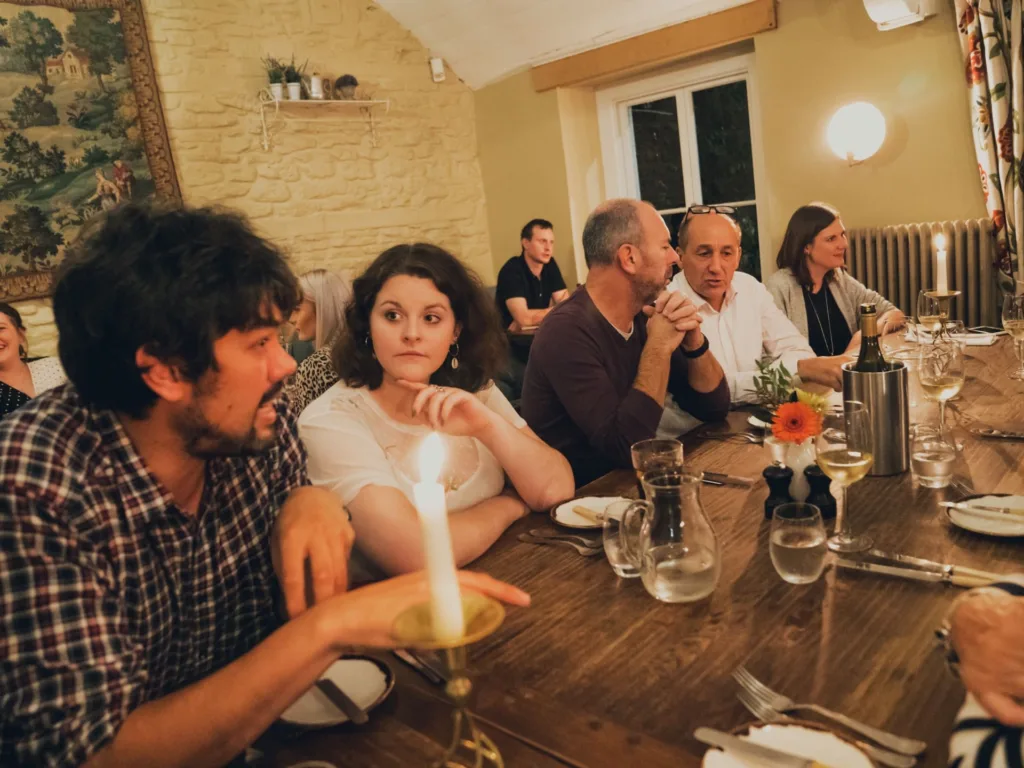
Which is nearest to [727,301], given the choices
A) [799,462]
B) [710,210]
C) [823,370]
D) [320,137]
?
[710,210]

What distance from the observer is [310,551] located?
3.71ft

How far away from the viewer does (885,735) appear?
81 centimetres

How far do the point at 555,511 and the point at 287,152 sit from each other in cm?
454

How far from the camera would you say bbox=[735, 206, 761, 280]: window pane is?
17.7ft

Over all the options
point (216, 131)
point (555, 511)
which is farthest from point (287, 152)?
point (555, 511)

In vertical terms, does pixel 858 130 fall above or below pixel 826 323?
above

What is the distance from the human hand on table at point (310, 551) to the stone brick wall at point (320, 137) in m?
3.45

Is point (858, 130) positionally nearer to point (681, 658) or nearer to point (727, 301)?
point (727, 301)

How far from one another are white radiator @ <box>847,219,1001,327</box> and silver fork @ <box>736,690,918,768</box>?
13.6ft

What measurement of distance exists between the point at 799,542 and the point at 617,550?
0.29 metres

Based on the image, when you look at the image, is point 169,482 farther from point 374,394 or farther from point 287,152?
point 287,152

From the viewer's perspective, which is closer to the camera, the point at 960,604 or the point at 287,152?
the point at 960,604

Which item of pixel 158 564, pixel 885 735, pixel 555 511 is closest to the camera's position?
pixel 885 735

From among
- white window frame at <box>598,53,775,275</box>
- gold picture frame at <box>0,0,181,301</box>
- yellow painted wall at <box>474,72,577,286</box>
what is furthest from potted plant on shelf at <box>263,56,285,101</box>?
white window frame at <box>598,53,775,275</box>
